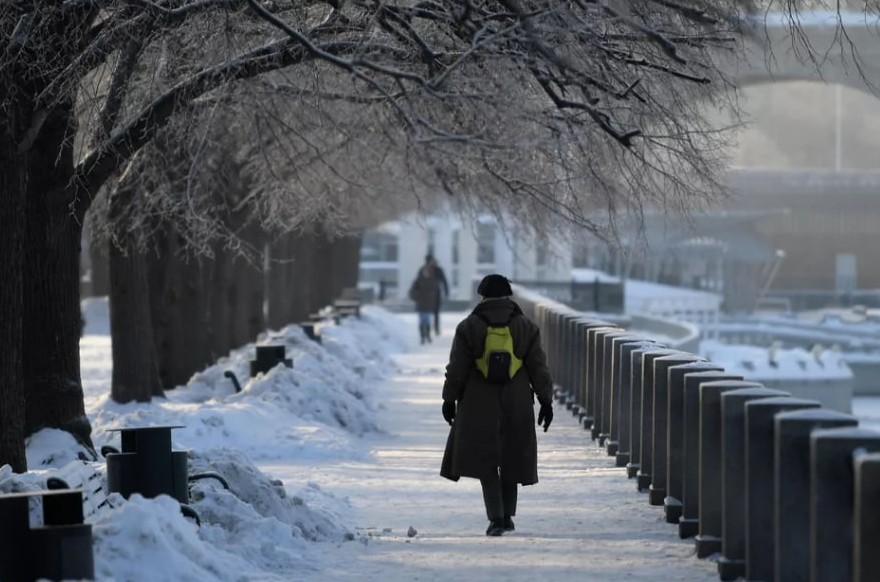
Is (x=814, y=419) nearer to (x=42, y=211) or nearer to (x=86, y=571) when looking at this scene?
(x=86, y=571)

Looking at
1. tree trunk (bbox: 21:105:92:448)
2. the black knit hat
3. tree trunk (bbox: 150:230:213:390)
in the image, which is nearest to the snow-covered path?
the black knit hat

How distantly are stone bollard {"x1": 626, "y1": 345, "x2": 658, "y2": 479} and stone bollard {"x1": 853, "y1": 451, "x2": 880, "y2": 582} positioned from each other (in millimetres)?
5749

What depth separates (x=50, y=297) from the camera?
14.4 meters

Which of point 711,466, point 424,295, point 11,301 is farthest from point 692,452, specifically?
point 424,295

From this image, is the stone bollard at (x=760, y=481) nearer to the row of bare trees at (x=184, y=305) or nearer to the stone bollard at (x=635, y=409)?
the stone bollard at (x=635, y=409)

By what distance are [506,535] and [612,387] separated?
455cm

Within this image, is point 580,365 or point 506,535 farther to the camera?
point 580,365

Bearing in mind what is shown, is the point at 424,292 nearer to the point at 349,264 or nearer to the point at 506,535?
the point at 349,264

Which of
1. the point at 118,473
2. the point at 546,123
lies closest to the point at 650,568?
the point at 118,473

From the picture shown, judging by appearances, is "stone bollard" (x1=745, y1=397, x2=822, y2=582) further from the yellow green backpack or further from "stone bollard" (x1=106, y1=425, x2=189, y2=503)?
"stone bollard" (x1=106, y1=425, x2=189, y2=503)

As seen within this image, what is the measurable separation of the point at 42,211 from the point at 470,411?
4738 millimetres

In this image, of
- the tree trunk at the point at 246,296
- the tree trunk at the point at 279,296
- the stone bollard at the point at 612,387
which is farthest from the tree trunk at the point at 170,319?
the tree trunk at the point at 279,296

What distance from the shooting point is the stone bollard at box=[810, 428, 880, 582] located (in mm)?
7340

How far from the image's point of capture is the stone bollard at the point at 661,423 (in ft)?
38.1
